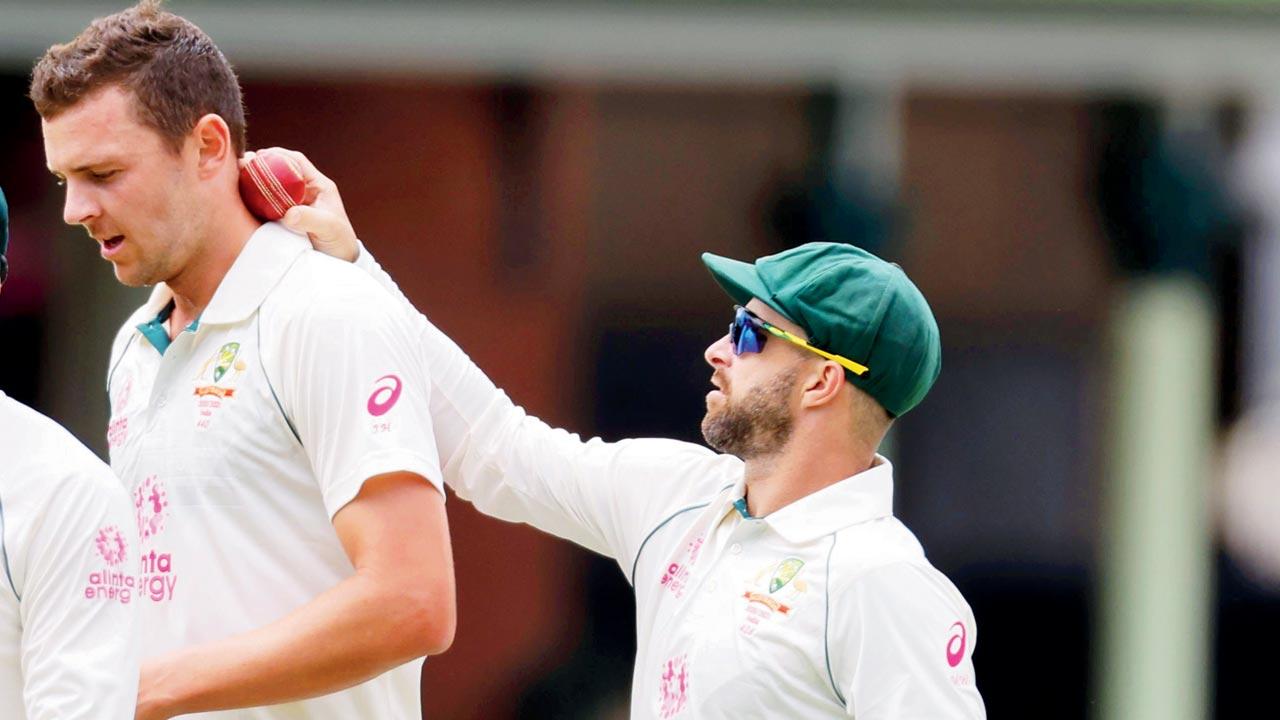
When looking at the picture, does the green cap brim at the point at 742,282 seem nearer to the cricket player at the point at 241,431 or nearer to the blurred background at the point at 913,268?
the cricket player at the point at 241,431

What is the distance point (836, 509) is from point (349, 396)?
0.72 m

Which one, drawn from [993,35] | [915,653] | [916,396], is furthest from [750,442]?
[993,35]

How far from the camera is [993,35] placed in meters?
7.19

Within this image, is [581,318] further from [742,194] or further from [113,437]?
[113,437]

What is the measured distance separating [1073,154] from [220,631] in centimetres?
597

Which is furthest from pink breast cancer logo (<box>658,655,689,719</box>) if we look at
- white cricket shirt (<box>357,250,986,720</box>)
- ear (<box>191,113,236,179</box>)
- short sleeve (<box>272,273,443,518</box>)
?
ear (<box>191,113,236,179</box>)

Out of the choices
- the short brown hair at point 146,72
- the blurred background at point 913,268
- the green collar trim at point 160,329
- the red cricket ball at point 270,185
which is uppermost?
the short brown hair at point 146,72

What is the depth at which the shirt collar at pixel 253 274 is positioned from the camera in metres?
2.65

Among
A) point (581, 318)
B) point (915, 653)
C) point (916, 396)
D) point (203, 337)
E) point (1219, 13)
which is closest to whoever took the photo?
point (915, 653)

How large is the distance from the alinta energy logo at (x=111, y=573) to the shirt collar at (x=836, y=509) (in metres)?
0.94

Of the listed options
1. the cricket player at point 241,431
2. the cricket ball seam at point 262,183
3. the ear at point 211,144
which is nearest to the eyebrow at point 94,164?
the cricket player at point 241,431

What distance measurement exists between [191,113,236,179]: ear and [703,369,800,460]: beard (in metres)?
0.78

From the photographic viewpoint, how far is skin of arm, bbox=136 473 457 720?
2441mm

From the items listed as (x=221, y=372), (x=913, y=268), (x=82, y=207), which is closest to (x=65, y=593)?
(x=221, y=372)
